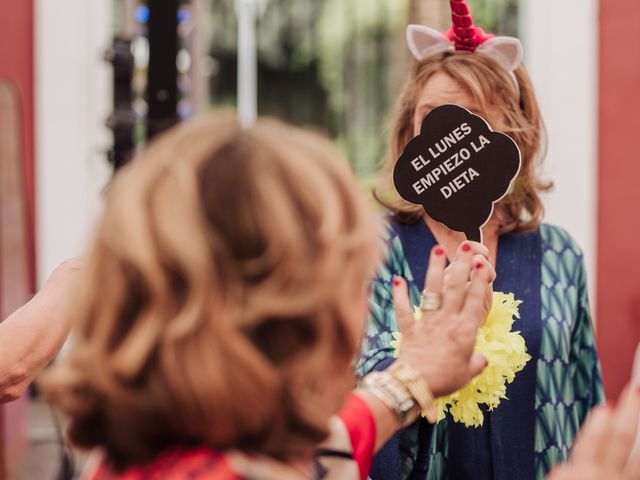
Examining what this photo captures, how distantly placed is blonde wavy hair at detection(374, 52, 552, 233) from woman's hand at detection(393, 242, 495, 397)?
2.35 feet

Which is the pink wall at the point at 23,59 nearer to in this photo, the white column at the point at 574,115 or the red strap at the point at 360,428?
the white column at the point at 574,115

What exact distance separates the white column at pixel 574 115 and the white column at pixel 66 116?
2.49 metres

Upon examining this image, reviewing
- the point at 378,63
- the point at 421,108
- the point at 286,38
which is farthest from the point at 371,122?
the point at 421,108

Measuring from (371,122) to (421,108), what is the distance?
3904mm

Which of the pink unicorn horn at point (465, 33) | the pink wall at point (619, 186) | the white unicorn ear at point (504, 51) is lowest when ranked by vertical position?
the pink wall at point (619, 186)

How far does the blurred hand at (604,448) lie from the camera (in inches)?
39.7

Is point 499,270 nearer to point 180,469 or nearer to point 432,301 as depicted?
point 432,301

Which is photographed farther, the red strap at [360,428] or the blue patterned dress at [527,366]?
the blue patterned dress at [527,366]

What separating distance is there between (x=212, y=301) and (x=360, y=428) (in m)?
0.35

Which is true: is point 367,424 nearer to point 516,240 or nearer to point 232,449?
point 232,449

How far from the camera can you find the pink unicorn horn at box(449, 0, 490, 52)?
189 centimetres

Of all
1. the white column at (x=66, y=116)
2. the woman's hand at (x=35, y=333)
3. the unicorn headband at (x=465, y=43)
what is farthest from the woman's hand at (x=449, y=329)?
the white column at (x=66, y=116)

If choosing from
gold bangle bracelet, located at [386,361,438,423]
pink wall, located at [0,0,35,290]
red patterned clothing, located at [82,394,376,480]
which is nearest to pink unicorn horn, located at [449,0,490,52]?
Result: gold bangle bracelet, located at [386,361,438,423]

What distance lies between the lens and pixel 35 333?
1.51 metres
